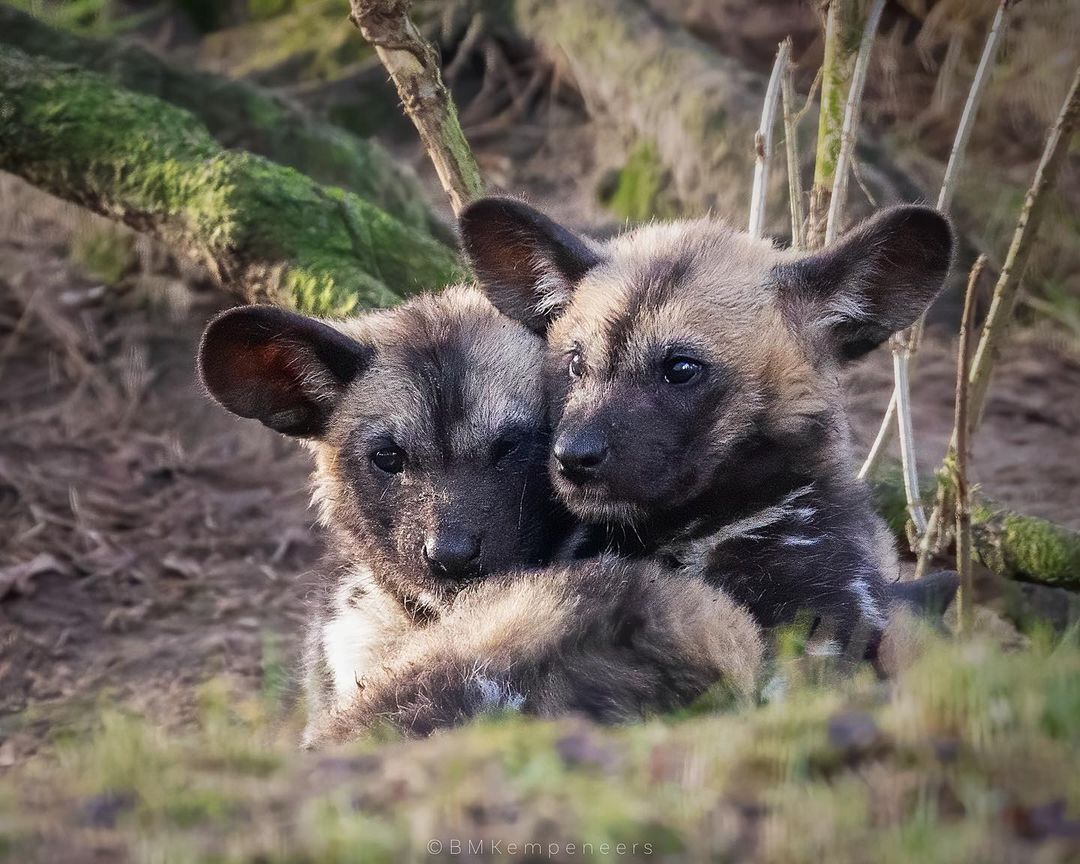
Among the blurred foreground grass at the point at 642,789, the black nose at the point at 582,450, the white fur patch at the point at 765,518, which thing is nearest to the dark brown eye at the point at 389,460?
the black nose at the point at 582,450

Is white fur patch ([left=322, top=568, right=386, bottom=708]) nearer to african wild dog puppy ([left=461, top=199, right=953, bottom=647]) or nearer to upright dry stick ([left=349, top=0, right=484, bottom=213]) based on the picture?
african wild dog puppy ([left=461, top=199, right=953, bottom=647])

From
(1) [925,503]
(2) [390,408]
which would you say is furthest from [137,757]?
(1) [925,503]

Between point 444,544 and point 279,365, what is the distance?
1.03m

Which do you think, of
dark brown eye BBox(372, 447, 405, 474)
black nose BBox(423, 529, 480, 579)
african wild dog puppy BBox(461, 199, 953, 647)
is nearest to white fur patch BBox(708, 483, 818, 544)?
african wild dog puppy BBox(461, 199, 953, 647)

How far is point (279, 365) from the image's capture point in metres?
4.74

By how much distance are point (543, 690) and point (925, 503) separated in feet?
9.92

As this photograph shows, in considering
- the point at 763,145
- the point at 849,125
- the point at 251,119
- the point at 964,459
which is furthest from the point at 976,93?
the point at 251,119

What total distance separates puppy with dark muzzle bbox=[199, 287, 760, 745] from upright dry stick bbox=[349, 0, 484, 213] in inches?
22.0

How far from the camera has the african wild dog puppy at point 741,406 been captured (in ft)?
13.0

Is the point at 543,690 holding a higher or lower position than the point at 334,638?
higher

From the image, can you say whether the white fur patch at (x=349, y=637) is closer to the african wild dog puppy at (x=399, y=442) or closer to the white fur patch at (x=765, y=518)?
the african wild dog puppy at (x=399, y=442)

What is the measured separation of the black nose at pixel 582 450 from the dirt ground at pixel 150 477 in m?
2.24

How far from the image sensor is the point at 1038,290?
929 cm

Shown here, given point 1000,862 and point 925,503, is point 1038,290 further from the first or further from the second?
point 1000,862
